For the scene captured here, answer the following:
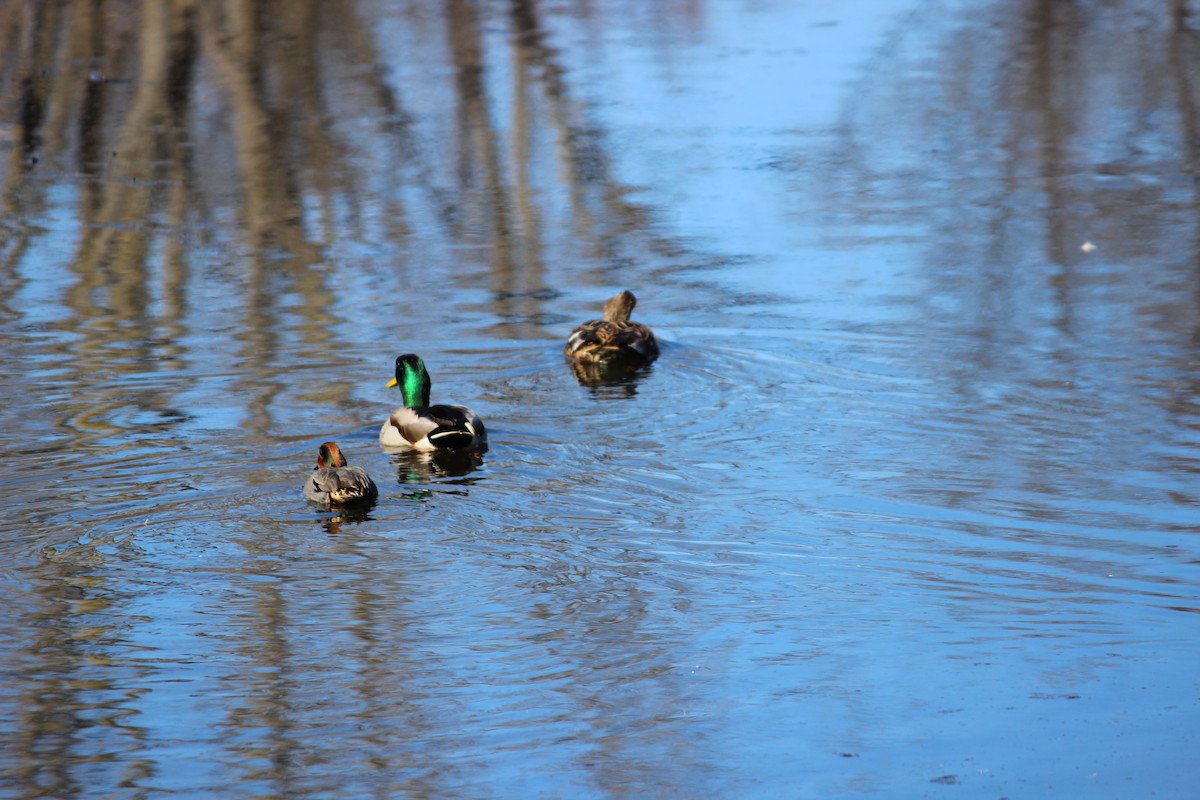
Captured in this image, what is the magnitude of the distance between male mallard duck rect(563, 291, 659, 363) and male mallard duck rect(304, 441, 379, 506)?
266cm

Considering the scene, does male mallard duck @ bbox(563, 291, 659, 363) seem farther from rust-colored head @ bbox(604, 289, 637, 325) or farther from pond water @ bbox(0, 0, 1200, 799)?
pond water @ bbox(0, 0, 1200, 799)

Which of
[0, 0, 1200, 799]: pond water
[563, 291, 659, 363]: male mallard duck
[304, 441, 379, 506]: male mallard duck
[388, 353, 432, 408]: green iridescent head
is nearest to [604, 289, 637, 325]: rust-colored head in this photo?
[563, 291, 659, 363]: male mallard duck

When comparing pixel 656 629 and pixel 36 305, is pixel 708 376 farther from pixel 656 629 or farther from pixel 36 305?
pixel 36 305

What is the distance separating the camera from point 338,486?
816 cm

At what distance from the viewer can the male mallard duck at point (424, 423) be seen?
9141mm

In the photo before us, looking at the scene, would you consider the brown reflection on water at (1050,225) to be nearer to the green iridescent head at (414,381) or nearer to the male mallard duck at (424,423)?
the male mallard duck at (424,423)

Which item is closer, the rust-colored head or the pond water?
the pond water

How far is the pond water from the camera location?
5855mm

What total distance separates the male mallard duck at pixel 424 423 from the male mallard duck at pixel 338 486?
2.72ft

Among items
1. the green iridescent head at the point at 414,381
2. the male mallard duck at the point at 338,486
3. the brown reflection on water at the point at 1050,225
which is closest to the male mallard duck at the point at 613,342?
the green iridescent head at the point at 414,381

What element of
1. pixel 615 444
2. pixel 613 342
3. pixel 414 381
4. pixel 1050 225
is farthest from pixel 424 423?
pixel 1050 225

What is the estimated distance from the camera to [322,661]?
21.3 ft

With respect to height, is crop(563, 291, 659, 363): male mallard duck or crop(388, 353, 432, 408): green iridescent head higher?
crop(388, 353, 432, 408): green iridescent head

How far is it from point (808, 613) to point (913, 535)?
1.07 metres
